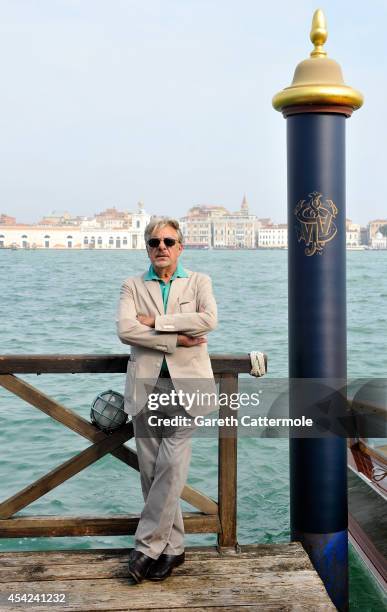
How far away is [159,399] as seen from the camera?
3033 millimetres

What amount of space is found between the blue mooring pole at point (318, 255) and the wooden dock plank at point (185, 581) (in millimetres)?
285

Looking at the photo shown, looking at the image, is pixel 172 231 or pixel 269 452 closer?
pixel 172 231

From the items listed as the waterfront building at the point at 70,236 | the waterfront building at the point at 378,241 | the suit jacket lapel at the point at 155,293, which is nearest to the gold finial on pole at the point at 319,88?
the suit jacket lapel at the point at 155,293

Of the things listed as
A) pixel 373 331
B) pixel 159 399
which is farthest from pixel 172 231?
pixel 373 331

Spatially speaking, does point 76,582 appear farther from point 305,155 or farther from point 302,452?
point 305,155

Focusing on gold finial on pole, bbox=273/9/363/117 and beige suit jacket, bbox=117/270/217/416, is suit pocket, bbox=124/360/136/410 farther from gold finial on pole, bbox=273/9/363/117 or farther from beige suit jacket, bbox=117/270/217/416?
gold finial on pole, bbox=273/9/363/117

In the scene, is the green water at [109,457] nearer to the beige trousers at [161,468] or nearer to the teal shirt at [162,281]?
the beige trousers at [161,468]

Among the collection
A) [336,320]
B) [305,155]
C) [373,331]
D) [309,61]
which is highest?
[309,61]

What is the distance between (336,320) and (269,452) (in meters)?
5.73

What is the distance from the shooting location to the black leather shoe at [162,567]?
3016 millimetres

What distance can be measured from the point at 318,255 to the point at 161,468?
1.17m

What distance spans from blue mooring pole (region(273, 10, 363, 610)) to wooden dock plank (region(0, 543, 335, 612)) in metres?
0.29

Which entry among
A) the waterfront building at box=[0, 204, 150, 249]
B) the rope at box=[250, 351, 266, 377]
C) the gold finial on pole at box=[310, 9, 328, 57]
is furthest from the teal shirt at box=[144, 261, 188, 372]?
the waterfront building at box=[0, 204, 150, 249]

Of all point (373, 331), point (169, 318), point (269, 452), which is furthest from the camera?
point (373, 331)
